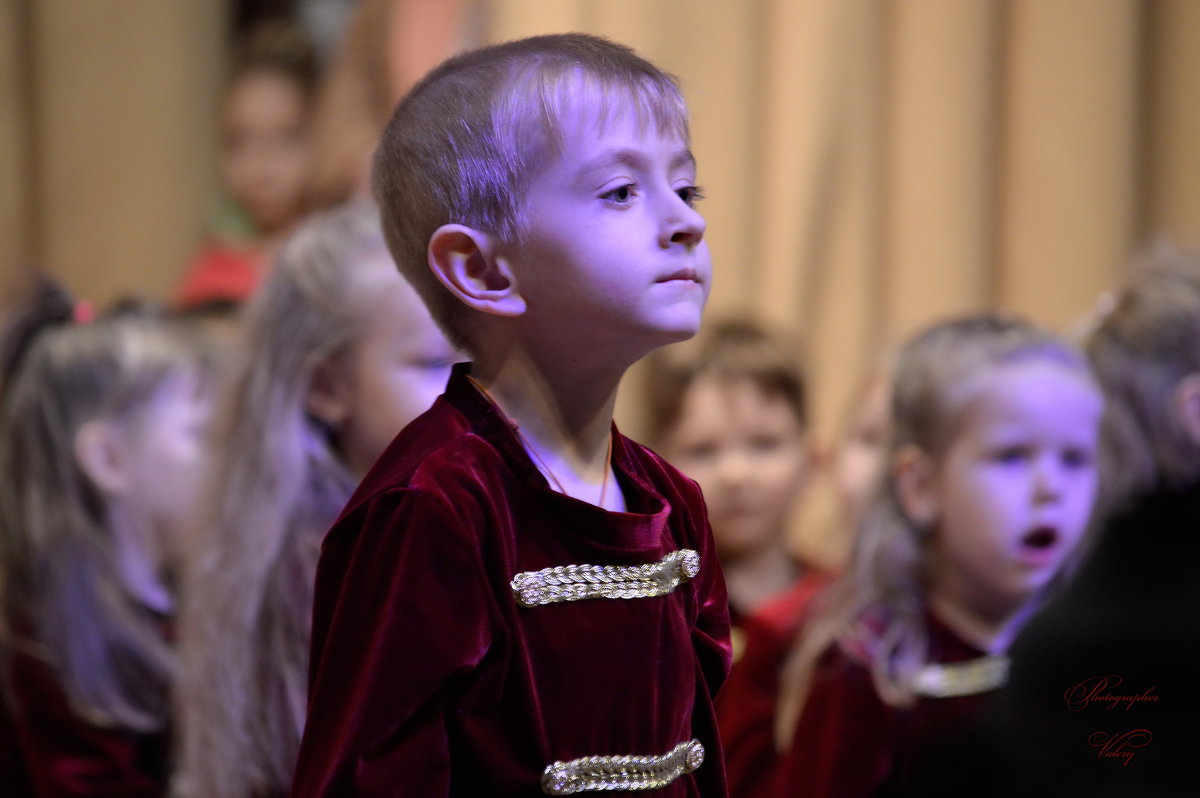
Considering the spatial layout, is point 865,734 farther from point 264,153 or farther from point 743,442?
point 264,153

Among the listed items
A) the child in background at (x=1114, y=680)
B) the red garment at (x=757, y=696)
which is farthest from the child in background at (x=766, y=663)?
the child in background at (x=1114, y=680)

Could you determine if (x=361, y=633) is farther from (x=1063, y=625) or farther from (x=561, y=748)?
(x=1063, y=625)

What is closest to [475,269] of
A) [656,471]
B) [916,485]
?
[656,471]

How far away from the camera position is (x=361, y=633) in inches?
32.8

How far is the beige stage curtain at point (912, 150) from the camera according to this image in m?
2.73

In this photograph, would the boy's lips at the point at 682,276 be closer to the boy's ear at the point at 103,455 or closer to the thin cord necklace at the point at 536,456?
the thin cord necklace at the point at 536,456

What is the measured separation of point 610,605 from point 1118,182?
2.18 metres

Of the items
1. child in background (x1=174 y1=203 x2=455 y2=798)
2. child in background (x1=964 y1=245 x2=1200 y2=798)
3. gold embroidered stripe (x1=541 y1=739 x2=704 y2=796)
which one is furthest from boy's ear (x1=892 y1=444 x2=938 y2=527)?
gold embroidered stripe (x1=541 y1=739 x2=704 y2=796)

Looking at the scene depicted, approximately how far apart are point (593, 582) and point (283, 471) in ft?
2.50

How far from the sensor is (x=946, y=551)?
5.79 feet

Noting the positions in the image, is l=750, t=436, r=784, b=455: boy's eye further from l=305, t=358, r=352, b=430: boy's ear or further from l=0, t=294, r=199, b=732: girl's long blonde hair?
l=305, t=358, r=352, b=430: boy's ear

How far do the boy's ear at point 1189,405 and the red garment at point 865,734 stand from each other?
1.38 ft

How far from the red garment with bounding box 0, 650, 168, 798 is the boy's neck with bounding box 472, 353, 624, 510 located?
3.62ft

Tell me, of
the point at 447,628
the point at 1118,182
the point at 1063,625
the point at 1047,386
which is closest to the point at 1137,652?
the point at 1063,625
